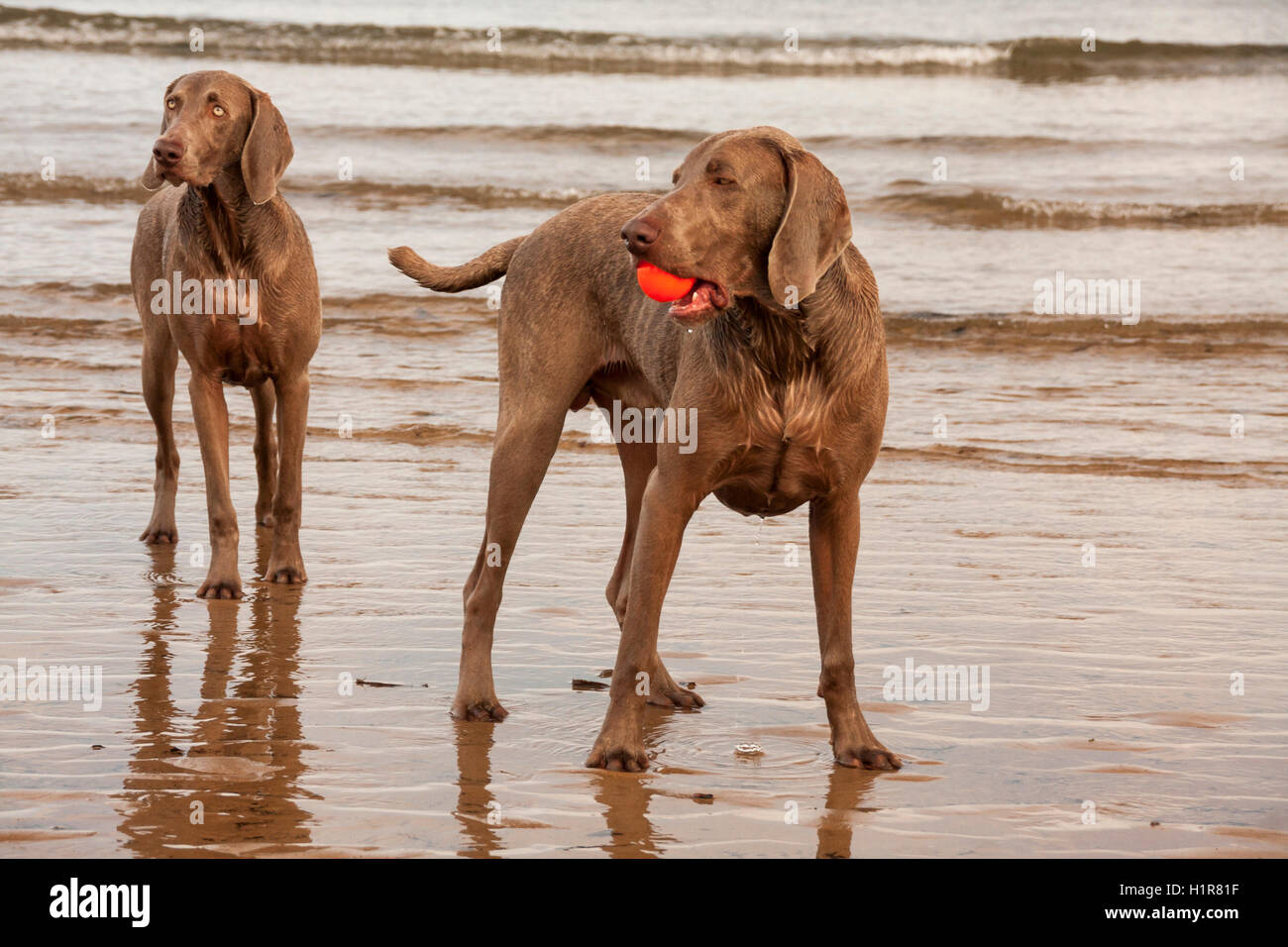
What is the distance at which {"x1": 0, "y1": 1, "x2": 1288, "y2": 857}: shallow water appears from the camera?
14.3ft

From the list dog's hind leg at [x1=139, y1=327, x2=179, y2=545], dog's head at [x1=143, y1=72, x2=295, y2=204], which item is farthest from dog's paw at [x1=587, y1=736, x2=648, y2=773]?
dog's hind leg at [x1=139, y1=327, x2=179, y2=545]

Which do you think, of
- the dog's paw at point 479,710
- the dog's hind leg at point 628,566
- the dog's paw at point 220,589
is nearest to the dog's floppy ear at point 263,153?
the dog's paw at point 220,589

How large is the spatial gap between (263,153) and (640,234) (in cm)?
338

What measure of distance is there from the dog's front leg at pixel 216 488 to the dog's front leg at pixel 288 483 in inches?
8.4

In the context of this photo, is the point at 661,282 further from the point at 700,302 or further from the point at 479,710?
the point at 479,710

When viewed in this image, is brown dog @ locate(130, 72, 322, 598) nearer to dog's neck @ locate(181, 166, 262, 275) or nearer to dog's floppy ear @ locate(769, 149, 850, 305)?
dog's neck @ locate(181, 166, 262, 275)

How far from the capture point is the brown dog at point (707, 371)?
4.28 metres

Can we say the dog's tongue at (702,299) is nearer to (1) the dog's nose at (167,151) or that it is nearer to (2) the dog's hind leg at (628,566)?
(2) the dog's hind leg at (628,566)

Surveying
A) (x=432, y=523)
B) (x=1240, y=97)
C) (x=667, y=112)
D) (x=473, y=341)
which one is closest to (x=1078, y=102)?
(x=1240, y=97)

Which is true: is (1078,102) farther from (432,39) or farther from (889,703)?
(889,703)

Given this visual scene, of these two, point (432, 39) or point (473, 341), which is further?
point (432, 39)

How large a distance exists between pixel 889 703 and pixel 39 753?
2.73m
